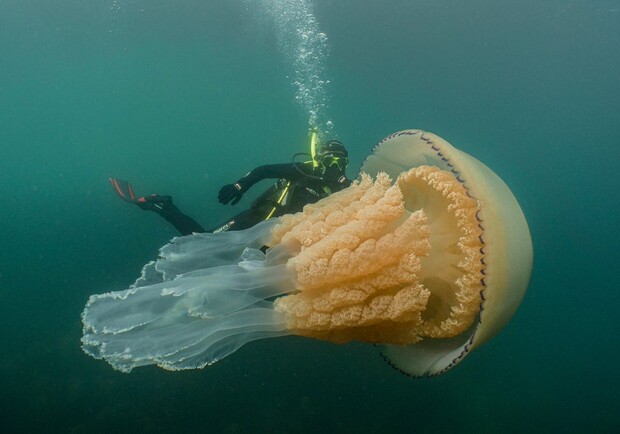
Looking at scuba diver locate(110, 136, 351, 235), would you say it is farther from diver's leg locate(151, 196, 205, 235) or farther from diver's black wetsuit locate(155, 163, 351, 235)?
diver's leg locate(151, 196, 205, 235)

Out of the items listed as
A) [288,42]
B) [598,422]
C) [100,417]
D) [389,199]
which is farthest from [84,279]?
[288,42]

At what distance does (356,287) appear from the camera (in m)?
2.18

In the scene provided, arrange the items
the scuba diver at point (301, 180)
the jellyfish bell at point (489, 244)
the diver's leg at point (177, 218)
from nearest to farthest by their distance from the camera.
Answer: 1. the jellyfish bell at point (489, 244)
2. the scuba diver at point (301, 180)
3. the diver's leg at point (177, 218)

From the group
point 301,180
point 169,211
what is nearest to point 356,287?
point 301,180

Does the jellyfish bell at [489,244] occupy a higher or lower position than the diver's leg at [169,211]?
lower

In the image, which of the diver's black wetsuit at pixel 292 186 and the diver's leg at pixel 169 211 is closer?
the diver's black wetsuit at pixel 292 186

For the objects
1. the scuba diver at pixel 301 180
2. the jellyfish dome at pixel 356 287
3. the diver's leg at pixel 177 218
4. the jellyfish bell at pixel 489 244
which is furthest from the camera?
the diver's leg at pixel 177 218

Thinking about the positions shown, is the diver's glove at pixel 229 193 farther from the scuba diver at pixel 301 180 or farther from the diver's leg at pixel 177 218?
the diver's leg at pixel 177 218

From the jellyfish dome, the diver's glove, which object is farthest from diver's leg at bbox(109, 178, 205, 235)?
the jellyfish dome

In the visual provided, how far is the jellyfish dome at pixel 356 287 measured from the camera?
205 cm

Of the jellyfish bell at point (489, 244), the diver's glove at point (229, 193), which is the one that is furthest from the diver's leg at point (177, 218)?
the jellyfish bell at point (489, 244)

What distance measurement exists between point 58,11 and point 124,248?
72.8ft

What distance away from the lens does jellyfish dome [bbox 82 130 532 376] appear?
205 centimetres

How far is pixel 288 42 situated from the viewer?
34469 millimetres
